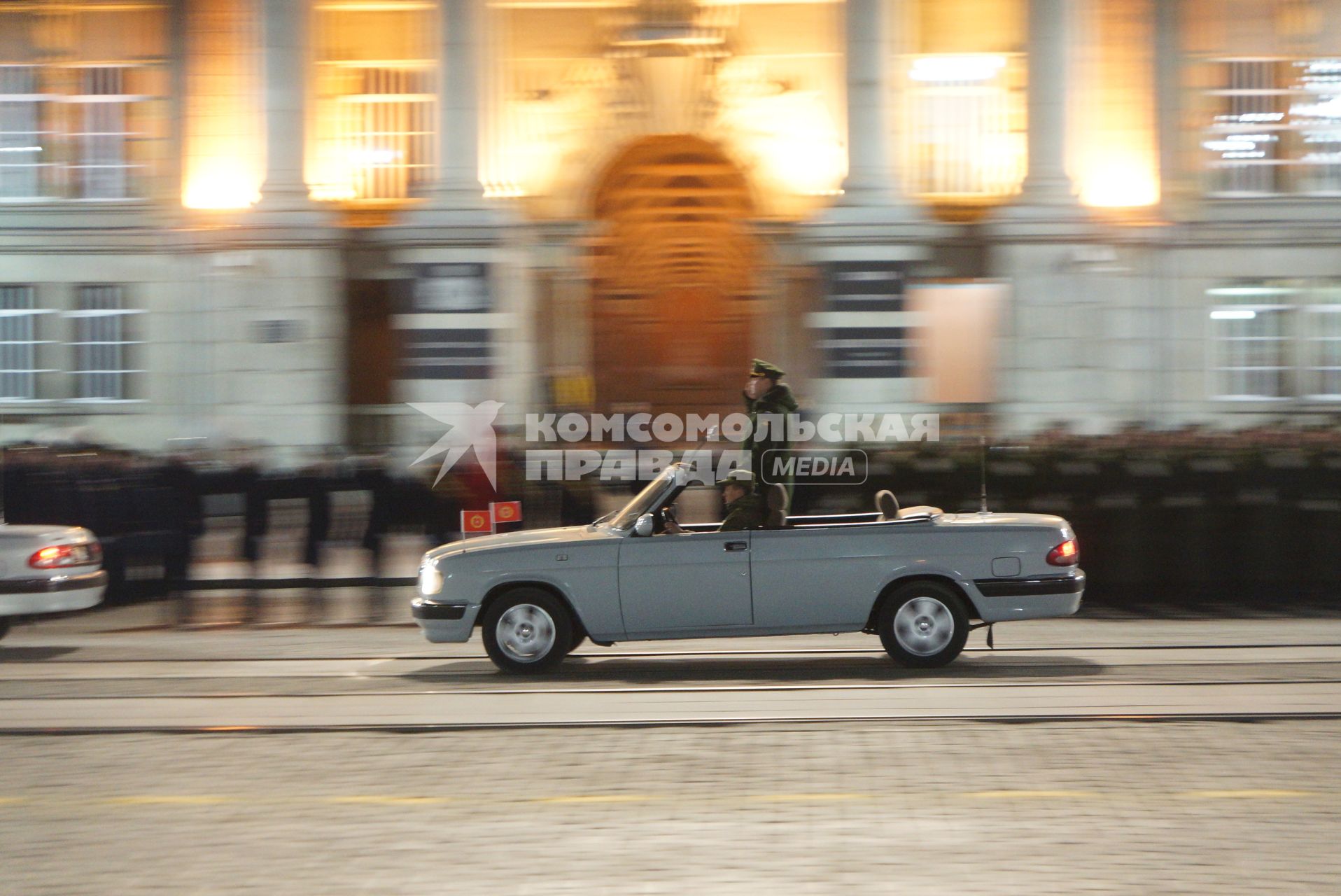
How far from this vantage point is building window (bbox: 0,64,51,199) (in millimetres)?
24750

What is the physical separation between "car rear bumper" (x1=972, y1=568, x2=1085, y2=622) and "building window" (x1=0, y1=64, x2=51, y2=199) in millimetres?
19759

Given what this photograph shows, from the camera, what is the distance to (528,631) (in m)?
9.79

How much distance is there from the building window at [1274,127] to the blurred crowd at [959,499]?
395 inches

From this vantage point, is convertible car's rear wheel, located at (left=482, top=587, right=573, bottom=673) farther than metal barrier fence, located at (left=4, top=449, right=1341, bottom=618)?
No

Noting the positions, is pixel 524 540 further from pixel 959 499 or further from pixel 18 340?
pixel 18 340

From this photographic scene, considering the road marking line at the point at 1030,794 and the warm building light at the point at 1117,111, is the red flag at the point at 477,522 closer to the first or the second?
the road marking line at the point at 1030,794

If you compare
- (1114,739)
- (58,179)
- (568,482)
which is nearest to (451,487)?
(568,482)

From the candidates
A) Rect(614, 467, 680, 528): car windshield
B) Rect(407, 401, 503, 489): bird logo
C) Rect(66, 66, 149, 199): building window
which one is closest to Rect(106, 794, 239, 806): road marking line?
Rect(614, 467, 680, 528): car windshield

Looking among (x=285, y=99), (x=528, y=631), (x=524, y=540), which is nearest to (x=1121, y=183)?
(x=285, y=99)

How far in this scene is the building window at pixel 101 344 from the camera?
80.2 feet

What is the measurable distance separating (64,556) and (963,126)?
16092 mm

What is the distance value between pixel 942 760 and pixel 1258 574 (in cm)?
727

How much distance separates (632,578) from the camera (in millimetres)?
9656

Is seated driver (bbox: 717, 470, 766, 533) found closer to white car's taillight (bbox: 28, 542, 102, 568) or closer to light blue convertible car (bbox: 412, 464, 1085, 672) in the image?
light blue convertible car (bbox: 412, 464, 1085, 672)
